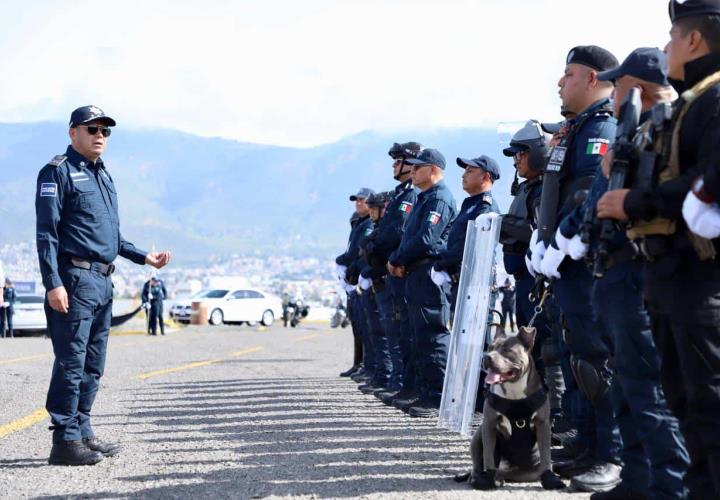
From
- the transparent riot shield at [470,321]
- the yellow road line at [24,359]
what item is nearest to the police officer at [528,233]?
the transparent riot shield at [470,321]

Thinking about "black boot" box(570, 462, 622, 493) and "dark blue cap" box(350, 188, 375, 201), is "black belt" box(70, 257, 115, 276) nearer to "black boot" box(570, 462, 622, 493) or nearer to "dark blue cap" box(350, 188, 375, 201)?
"black boot" box(570, 462, 622, 493)

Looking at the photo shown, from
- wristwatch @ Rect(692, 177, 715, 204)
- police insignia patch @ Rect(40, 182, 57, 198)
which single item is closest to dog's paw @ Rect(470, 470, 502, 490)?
wristwatch @ Rect(692, 177, 715, 204)

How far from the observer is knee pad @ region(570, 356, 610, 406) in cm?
610

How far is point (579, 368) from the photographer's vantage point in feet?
20.2

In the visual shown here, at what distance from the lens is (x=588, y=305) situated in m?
6.18

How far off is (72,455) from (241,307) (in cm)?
4465

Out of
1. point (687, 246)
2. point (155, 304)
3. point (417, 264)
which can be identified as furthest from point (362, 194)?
point (155, 304)

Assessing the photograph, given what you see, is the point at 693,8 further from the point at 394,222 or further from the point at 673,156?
the point at 394,222

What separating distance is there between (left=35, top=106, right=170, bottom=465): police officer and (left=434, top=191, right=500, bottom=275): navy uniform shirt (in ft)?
10.4

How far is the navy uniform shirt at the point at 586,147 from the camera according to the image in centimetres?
625

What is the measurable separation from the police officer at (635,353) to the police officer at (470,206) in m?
3.87

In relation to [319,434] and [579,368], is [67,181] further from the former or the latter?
[579,368]

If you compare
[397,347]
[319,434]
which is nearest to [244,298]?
[397,347]

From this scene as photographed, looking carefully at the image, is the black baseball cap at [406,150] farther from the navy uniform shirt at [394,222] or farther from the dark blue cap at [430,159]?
the dark blue cap at [430,159]
